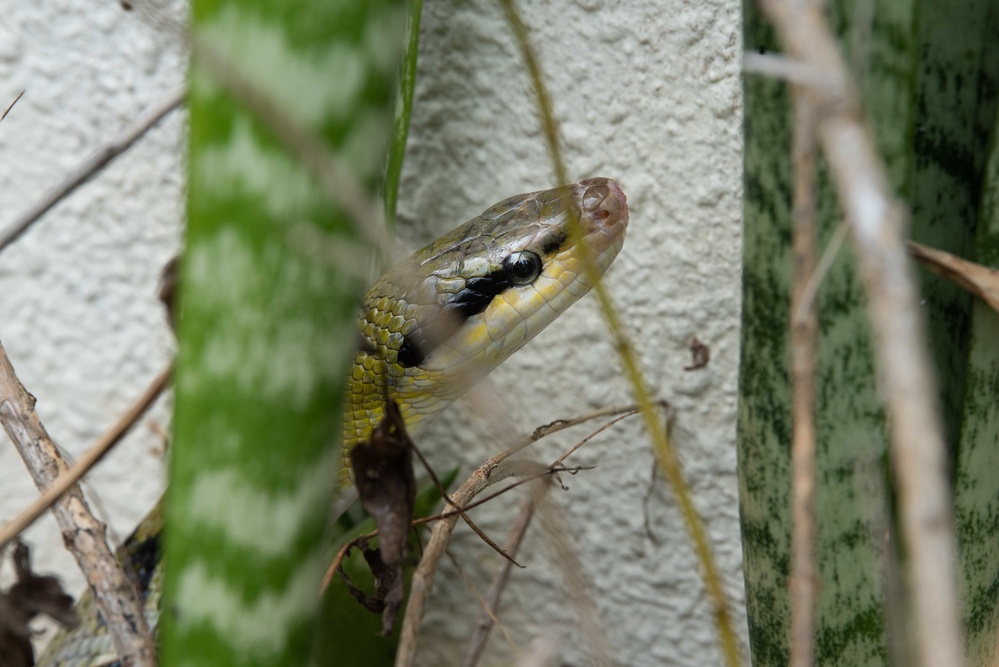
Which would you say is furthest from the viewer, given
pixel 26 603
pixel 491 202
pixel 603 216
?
pixel 491 202

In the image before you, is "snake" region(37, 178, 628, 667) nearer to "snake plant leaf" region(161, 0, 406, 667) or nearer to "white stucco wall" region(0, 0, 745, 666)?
"white stucco wall" region(0, 0, 745, 666)

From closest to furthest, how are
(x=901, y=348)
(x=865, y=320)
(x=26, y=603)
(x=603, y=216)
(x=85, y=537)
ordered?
(x=901, y=348), (x=865, y=320), (x=85, y=537), (x=26, y=603), (x=603, y=216)

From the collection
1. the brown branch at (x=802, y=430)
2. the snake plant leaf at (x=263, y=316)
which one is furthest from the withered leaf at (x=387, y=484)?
the brown branch at (x=802, y=430)

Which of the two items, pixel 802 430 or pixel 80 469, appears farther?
pixel 80 469

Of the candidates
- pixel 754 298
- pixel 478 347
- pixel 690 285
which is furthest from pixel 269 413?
pixel 690 285

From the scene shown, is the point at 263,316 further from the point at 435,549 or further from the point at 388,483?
the point at 435,549

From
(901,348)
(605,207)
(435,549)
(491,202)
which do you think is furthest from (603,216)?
(901,348)

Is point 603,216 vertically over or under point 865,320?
over

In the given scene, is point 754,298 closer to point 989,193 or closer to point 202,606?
point 989,193
